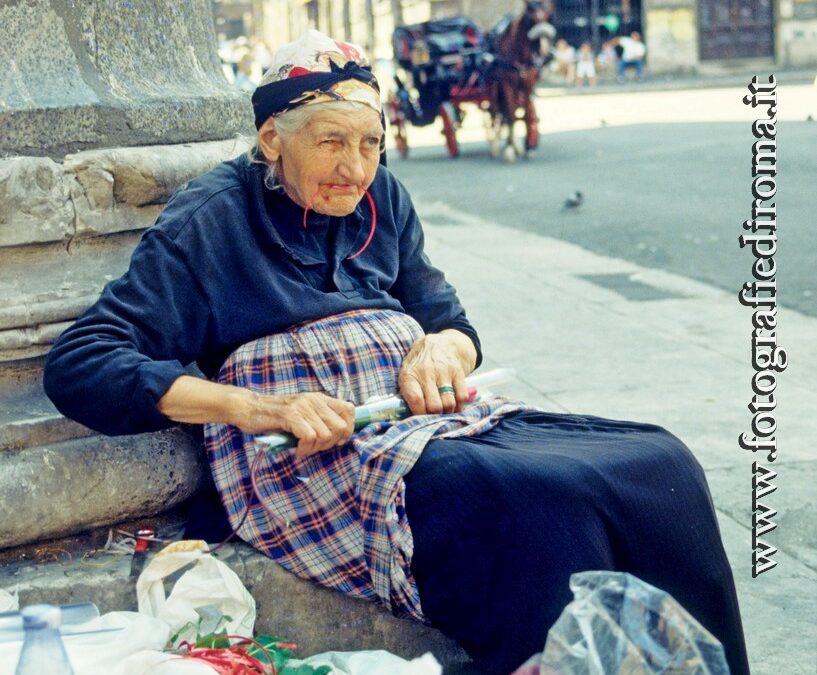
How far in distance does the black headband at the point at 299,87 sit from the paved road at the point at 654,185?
169 inches

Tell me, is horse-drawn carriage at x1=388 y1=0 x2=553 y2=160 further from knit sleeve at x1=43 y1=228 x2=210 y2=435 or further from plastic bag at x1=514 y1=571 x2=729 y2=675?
plastic bag at x1=514 y1=571 x2=729 y2=675

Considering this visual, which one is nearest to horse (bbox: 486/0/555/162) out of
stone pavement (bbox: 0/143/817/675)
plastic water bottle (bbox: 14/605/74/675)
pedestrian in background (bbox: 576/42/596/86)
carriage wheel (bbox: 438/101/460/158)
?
carriage wheel (bbox: 438/101/460/158)

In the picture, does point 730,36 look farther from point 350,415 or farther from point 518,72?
point 350,415

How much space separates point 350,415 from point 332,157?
0.51 metres

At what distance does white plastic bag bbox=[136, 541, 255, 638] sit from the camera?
250 cm

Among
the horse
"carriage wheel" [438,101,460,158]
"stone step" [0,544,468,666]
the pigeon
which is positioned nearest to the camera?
"stone step" [0,544,468,666]

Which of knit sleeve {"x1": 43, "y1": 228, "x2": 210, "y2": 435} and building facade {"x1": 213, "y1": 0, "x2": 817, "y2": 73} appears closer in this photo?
knit sleeve {"x1": 43, "y1": 228, "x2": 210, "y2": 435}

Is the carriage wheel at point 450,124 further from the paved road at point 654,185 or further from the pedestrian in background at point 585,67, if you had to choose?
the pedestrian in background at point 585,67

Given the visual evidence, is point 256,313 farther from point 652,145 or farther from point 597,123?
point 597,123

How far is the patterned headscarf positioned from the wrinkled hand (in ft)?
1.87

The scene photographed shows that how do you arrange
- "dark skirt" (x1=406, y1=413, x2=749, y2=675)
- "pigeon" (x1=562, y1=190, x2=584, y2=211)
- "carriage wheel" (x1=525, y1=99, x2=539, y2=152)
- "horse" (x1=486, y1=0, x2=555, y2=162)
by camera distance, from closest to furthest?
"dark skirt" (x1=406, y1=413, x2=749, y2=675) < "pigeon" (x1=562, y1=190, x2=584, y2=211) < "horse" (x1=486, y1=0, x2=555, y2=162) < "carriage wheel" (x1=525, y1=99, x2=539, y2=152)

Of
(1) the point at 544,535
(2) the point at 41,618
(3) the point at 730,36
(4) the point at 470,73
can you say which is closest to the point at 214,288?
(1) the point at 544,535

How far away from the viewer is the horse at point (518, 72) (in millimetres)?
16766

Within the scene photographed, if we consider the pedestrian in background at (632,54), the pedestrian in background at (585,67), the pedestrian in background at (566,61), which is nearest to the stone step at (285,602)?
the pedestrian in background at (566,61)
